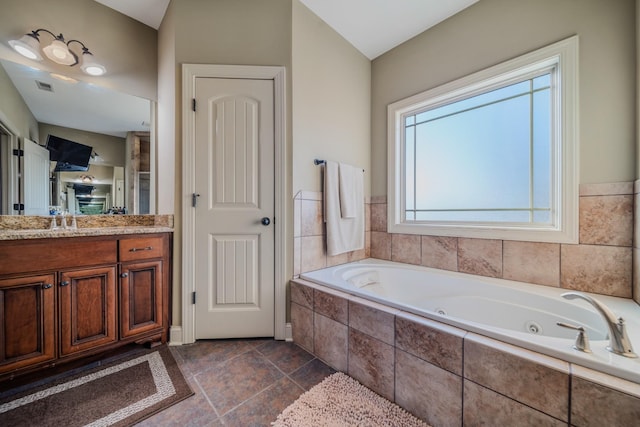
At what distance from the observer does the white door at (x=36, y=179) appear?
5.13ft

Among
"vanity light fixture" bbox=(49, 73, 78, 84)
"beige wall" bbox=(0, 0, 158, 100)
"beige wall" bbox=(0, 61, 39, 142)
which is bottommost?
"beige wall" bbox=(0, 61, 39, 142)

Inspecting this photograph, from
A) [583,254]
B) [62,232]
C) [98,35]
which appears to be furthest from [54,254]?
[583,254]

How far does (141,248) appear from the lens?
62.0 inches

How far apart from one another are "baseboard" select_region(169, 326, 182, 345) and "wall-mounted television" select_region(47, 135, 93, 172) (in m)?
1.37

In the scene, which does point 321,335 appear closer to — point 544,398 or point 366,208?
point 544,398

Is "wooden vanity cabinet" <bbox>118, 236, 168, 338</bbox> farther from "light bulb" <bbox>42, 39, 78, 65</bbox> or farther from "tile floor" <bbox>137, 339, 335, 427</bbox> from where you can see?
"light bulb" <bbox>42, 39, 78, 65</bbox>

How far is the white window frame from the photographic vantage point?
1.43m

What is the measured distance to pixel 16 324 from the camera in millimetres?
1204

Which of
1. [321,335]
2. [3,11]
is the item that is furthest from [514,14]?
[3,11]

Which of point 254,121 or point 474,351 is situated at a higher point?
point 254,121

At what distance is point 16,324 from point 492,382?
2175 millimetres

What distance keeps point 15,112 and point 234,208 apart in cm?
151

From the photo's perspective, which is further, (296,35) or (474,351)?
(296,35)

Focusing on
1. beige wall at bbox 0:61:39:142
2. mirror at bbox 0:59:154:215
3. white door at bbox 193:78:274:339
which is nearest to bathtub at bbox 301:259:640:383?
white door at bbox 193:78:274:339
